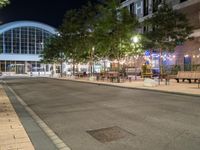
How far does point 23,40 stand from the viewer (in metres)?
94.2

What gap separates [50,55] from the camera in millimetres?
62125

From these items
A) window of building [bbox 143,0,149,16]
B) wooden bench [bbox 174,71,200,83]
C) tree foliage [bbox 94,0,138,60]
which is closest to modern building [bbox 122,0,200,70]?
tree foliage [bbox 94,0,138,60]

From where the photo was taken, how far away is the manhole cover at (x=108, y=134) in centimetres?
694

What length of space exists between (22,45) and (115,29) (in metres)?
66.2

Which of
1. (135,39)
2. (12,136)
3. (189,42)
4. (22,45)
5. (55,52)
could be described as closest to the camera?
(12,136)

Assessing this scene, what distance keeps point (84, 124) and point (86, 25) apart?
36534 mm

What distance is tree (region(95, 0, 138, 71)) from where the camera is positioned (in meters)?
32.7

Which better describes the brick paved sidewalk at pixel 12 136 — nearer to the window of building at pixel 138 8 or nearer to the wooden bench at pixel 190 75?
the wooden bench at pixel 190 75

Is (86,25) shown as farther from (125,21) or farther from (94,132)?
(94,132)

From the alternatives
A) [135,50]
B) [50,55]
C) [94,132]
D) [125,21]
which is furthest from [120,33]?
[50,55]

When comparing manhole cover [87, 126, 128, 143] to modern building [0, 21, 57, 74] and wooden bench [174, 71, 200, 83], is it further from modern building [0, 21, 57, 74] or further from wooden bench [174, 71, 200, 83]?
modern building [0, 21, 57, 74]

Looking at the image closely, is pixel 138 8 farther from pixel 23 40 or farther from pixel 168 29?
pixel 23 40

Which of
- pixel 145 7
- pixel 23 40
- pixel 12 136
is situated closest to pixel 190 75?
pixel 12 136

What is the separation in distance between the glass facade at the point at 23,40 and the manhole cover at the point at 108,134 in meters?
86.0
